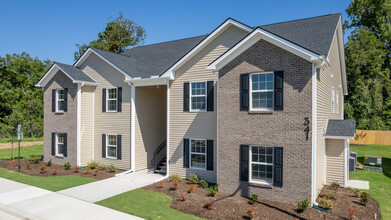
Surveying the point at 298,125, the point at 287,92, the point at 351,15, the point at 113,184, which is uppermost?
the point at 351,15

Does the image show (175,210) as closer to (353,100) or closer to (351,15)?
(353,100)

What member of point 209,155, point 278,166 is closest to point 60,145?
point 209,155

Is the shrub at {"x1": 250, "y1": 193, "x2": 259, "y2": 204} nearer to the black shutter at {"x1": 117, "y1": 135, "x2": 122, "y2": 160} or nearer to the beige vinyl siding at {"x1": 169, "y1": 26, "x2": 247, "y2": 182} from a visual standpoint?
the beige vinyl siding at {"x1": 169, "y1": 26, "x2": 247, "y2": 182}

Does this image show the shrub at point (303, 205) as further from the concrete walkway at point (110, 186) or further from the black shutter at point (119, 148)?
the black shutter at point (119, 148)

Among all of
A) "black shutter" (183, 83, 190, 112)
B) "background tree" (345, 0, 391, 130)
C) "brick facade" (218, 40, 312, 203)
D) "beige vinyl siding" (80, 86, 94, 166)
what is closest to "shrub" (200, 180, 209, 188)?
"brick facade" (218, 40, 312, 203)

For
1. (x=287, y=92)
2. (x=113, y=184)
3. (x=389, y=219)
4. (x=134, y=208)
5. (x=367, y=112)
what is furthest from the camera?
(x=367, y=112)

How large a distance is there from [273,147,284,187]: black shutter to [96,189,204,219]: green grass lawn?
3.67 m

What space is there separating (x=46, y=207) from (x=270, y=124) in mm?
9251

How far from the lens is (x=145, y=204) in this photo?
32.6ft

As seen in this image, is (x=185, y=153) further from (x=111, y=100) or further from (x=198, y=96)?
(x=111, y=100)

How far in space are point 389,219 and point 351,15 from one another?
4098 cm

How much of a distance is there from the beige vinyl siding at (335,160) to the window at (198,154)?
6205 millimetres

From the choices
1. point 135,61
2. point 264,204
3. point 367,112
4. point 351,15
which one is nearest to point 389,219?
point 264,204

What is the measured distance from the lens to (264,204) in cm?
991
